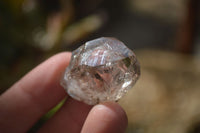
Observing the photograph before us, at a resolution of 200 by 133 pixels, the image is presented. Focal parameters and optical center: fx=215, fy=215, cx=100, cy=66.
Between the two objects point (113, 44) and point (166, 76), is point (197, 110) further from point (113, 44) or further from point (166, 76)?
point (113, 44)

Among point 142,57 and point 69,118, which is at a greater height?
point 69,118

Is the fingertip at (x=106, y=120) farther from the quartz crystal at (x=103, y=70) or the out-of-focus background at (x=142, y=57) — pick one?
the out-of-focus background at (x=142, y=57)

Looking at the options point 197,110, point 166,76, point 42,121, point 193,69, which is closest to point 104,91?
point 42,121

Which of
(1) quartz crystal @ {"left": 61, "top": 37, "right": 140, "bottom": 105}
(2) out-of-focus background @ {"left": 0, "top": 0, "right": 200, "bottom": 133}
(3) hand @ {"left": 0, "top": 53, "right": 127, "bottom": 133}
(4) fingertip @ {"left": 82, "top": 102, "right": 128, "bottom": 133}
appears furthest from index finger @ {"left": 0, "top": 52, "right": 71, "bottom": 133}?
(2) out-of-focus background @ {"left": 0, "top": 0, "right": 200, "bottom": 133}

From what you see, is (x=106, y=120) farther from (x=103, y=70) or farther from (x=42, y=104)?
(x=42, y=104)

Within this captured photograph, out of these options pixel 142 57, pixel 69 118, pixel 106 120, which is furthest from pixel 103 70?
pixel 142 57

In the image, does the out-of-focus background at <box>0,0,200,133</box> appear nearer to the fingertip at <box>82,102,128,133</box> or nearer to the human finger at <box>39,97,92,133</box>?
the human finger at <box>39,97,92,133</box>
